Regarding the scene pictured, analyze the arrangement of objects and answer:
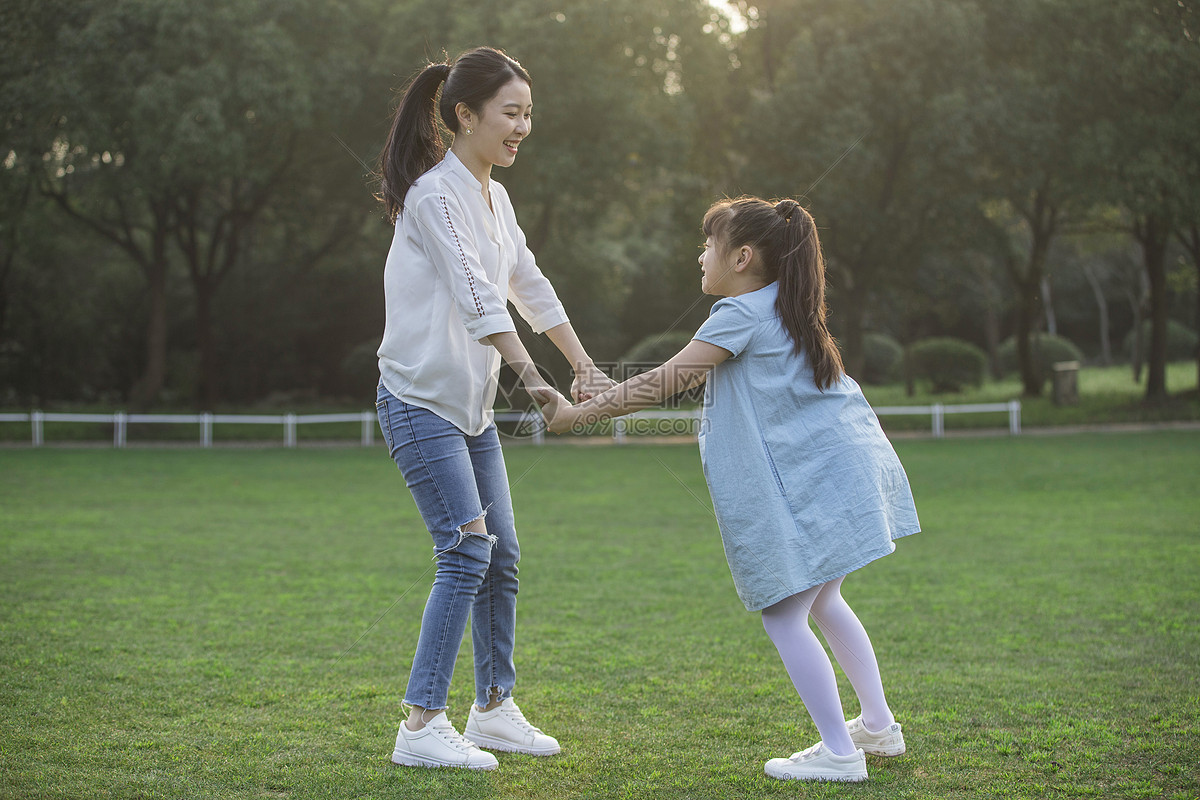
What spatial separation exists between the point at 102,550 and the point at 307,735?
A: 14.5 ft

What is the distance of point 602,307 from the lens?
25859 millimetres

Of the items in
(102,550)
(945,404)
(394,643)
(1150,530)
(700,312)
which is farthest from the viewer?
(700,312)

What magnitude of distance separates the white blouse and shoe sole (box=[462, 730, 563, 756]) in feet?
3.20

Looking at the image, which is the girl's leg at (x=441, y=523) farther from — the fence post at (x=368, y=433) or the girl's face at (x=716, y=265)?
the fence post at (x=368, y=433)

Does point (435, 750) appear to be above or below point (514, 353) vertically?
below

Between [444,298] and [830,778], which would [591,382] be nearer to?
[444,298]

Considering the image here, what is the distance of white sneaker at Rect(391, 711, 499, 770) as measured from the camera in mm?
2773

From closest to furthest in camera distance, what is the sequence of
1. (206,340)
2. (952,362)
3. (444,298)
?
1. (444,298)
2. (206,340)
3. (952,362)

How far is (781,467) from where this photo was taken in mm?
2719

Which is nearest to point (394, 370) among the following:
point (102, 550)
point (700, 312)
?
point (102, 550)

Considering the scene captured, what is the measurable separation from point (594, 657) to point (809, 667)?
5.03 feet

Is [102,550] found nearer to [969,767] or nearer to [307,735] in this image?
[307,735]

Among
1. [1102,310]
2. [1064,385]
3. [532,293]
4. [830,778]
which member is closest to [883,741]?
[830,778]

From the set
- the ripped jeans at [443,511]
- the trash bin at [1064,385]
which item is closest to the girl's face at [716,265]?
the ripped jeans at [443,511]
